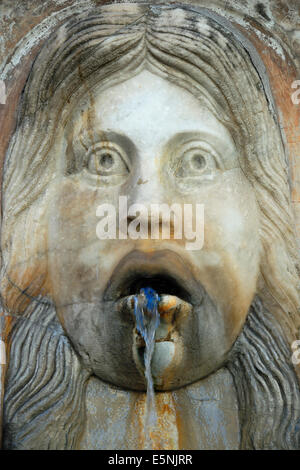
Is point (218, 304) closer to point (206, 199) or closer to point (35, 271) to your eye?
point (206, 199)

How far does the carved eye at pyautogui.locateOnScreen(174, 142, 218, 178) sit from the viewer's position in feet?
12.2

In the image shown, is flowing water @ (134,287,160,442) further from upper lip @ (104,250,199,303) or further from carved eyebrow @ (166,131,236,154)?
carved eyebrow @ (166,131,236,154)

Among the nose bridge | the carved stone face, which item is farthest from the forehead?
the nose bridge

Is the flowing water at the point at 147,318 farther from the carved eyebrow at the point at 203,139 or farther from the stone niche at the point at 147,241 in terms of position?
the carved eyebrow at the point at 203,139

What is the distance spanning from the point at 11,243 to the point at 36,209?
17cm

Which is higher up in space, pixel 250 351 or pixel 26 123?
pixel 26 123

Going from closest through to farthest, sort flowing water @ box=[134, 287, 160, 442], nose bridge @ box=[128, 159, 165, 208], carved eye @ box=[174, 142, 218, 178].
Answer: flowing water @ box=[134, 287, 160, 442]
nose bridge @ box=[128, 159, 165, 208]
carved eye @ box=[174, 142, 218, 178]

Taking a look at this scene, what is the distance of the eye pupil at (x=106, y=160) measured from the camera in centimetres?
374

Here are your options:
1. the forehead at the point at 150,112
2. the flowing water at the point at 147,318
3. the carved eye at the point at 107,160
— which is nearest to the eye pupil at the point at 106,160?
the carved eye at the point at 107,160

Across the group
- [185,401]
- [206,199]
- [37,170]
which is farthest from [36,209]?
[185,401]

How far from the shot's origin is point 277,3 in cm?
399

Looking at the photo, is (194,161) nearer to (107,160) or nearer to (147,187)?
(147,187)

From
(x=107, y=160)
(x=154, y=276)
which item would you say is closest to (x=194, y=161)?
(x=107, y=160)

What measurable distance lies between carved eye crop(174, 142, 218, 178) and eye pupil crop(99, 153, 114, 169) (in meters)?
0.27
